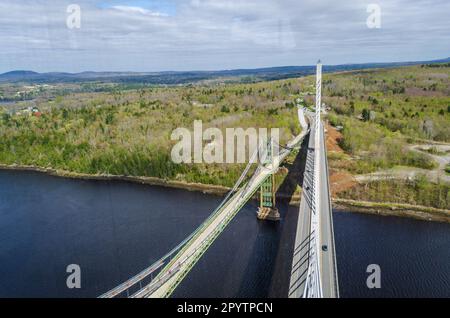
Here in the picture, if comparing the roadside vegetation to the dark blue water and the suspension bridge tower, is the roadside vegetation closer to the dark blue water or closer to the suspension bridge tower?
the dark blue water

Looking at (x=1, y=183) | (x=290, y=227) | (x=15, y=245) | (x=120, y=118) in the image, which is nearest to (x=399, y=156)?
(x=290, y=227)

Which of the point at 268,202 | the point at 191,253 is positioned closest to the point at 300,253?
the point at 191,253

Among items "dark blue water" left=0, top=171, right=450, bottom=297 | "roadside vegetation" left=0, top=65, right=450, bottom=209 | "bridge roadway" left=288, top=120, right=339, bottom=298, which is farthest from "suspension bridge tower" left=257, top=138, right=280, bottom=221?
"roadside vegetation" left=0, top=65, right=450, bottom=209

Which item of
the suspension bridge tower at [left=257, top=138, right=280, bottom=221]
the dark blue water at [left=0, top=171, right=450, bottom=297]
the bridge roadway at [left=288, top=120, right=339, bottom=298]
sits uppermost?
the bridge roadway at [left=288, top=120, right=339, bottom=298]

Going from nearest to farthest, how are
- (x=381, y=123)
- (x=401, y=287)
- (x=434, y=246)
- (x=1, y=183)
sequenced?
(x=401, y=287) → (x=434, y=246) → (x=1, y=183) → (x=381, y=123)

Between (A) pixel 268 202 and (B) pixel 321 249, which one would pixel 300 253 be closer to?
(B) pixel 321 249
